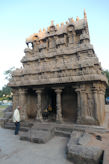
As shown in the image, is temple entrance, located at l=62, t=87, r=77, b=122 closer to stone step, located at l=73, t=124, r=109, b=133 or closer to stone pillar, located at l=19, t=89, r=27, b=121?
stone step, located at l=73, t=124, r=109, b=133

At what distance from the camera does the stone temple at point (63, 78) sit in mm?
7805

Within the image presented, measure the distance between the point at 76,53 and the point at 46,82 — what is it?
3.98 meters

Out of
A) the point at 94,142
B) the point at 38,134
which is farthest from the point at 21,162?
the point at 94,142

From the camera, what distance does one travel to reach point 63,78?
8.38 metres

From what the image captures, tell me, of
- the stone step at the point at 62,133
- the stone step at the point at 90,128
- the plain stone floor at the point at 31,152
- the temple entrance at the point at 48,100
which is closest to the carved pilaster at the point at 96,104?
the stone step at the point at 90,128

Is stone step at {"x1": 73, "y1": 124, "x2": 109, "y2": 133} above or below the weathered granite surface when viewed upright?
above

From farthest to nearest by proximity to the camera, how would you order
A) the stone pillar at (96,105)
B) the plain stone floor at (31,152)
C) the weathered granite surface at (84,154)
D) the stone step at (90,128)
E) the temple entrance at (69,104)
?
the temple entrance at (69,104), the stone pillar at (96,105), the stone step at (90,128), the plain stone floor at (31,152), the weathered granite surface at (84,154)

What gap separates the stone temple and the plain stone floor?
A: 2.68 metres

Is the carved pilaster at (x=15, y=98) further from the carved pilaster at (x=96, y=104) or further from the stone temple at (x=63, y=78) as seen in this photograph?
the carved pilaster at (x=96, y=104)

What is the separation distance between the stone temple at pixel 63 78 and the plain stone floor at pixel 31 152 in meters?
2.68

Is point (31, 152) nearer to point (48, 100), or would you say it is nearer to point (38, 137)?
point (38, 137)

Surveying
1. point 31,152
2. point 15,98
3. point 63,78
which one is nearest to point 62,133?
point 31,152

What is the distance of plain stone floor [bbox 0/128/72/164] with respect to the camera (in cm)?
459

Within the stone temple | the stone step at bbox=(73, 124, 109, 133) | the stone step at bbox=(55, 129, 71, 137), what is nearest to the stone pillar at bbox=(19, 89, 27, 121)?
the stone temple
